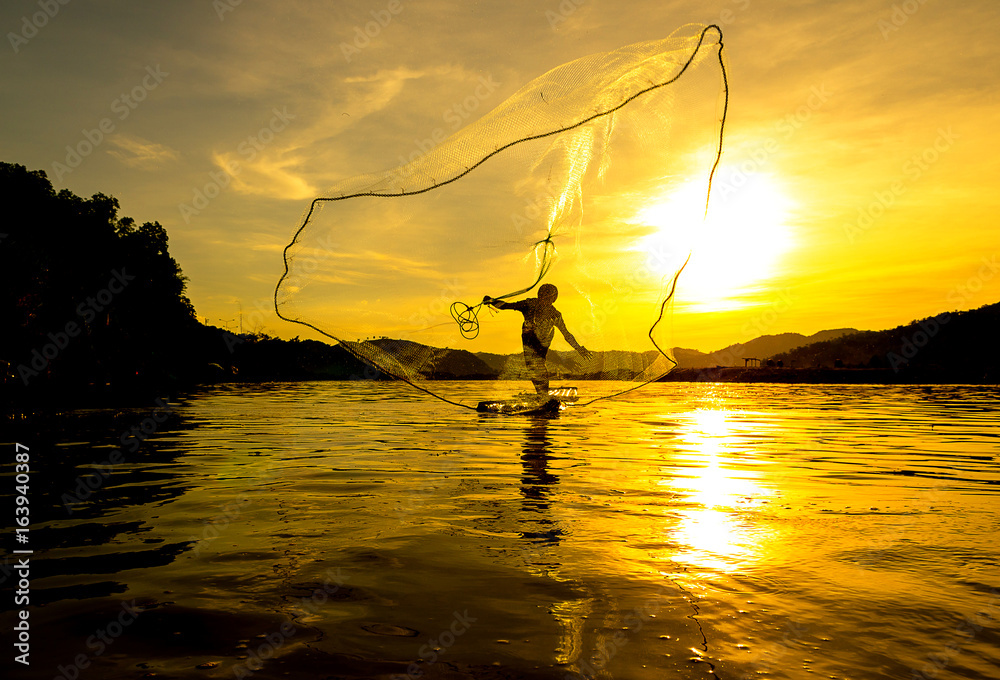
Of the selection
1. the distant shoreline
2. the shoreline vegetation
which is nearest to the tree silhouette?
the shoreline vegetation

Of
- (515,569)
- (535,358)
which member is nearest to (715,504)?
(515,569)

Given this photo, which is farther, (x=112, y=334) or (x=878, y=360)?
(x=878, y=360)

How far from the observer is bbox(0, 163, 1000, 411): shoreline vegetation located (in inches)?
1067

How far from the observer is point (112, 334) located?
40250 millimetres

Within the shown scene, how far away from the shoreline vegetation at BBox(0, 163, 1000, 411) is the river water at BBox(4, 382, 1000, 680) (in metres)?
3.95

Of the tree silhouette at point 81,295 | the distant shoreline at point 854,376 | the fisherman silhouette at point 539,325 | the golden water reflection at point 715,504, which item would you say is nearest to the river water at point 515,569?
the golden water reflection at point 715,504

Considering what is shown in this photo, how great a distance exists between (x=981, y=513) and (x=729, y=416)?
1686 centimetres

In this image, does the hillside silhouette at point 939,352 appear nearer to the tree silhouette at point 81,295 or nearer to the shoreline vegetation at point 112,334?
the shoreline vegetation at point 112,334

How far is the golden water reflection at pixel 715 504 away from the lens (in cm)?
505

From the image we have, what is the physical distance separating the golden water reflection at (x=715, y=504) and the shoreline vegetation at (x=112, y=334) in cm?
203

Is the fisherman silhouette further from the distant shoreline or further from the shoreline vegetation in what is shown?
the distant shoreline

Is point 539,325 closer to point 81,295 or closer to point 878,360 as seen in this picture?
point 81,295

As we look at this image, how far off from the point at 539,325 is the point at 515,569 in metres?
8.65

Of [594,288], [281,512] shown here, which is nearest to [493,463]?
[594,288]
